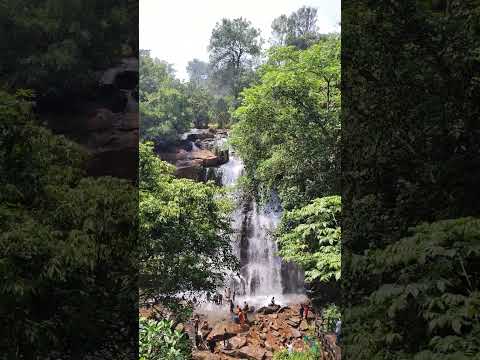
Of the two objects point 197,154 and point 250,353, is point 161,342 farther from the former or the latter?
point 197,154

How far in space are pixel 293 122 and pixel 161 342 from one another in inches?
84.2

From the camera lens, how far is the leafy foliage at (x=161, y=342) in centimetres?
412

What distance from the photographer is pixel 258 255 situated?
4.27 m

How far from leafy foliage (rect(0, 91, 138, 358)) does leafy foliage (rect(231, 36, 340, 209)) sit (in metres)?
1.13

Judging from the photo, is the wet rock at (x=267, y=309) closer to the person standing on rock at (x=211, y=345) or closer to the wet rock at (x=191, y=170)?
the person standing on rock at (x=211, y=345)

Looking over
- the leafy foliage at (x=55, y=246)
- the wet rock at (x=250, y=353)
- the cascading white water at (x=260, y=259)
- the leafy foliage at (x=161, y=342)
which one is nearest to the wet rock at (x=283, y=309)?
the cascading white water at (x=260, y=259)

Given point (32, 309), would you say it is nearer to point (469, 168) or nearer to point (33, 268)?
point (33, 268)

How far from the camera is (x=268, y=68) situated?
4.45 m

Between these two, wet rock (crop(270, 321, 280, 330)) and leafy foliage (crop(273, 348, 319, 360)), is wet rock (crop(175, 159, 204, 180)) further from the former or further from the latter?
leafy foliage (crop(273, 348, 319, 360))

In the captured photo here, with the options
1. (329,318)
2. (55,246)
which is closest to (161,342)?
(55,246)

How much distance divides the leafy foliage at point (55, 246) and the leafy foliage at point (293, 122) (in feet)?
3.70

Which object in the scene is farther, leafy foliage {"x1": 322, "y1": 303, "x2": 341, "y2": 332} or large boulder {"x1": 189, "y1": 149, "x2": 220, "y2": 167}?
large boulder {"x1": 189, "y1": 149, "x2": 220, "y2": 167}

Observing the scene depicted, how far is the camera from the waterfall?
4.20 meters

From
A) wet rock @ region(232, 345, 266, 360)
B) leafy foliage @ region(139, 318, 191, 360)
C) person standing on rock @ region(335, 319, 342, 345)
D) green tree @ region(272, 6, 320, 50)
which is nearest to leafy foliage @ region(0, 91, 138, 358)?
leafy foliage @ region(139, 318, 191, 360)
